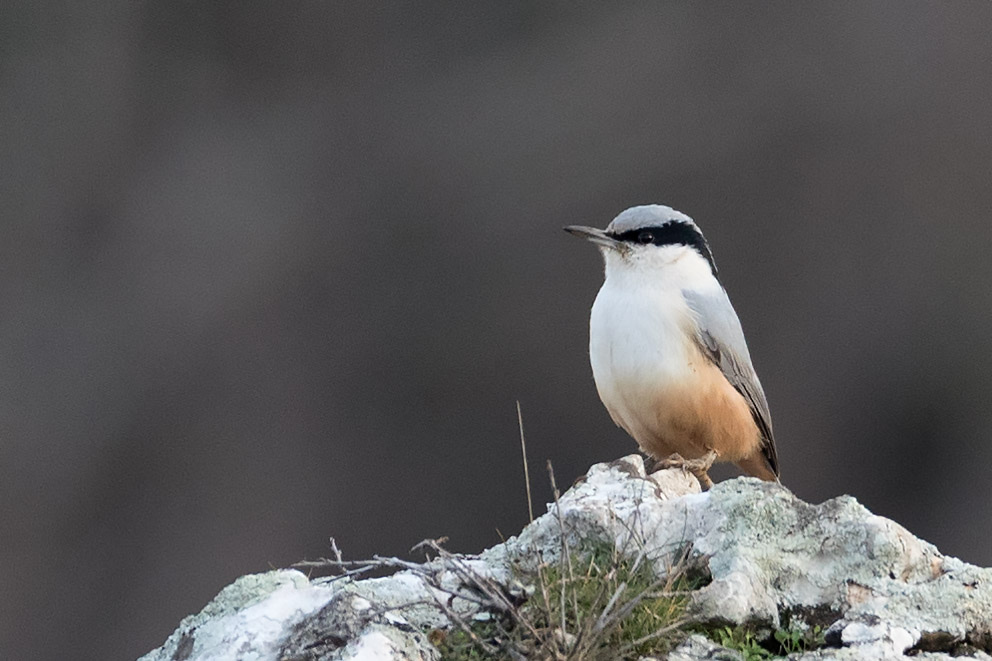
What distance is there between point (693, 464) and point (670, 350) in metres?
0.43

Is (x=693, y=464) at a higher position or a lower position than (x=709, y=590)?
lower

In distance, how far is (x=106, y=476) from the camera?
480 inches

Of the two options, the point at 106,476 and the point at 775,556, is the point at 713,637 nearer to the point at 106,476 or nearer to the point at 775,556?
the point at 775,556

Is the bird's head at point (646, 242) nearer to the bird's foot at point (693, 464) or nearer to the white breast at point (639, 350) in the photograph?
the white breast at point (639, 350)

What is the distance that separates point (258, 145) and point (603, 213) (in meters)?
3.11

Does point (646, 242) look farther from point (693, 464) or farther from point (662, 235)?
point (693, 464)

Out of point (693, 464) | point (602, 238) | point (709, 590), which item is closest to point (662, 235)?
point (602, 238)

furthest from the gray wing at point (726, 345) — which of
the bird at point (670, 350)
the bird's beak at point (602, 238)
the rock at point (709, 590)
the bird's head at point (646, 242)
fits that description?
the rock at point (709, 590)

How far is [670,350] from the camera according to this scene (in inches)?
192

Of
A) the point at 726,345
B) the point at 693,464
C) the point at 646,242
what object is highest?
the point at 646,242

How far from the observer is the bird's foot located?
4.47 m

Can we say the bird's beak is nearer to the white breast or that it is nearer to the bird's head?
the bird's head

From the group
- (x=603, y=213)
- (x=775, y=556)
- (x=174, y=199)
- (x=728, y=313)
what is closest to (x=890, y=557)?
(x=775, y=556)

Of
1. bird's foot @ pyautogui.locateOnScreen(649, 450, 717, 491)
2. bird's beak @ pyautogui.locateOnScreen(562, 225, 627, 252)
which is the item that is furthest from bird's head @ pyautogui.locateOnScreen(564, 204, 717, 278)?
bird's foot @ pyautogui.locateOnScreen(649, 450, 717, 491)
